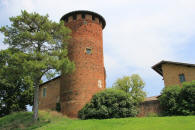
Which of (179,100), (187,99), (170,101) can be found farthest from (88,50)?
(187,99)

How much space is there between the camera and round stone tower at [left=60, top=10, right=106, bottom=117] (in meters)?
22.6

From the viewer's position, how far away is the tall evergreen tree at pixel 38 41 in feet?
62.7

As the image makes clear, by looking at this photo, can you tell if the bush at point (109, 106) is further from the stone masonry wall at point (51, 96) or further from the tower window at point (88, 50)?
the stone masonry wall at point (51, 96)

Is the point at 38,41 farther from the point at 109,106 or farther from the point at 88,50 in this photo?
the point at 109,106

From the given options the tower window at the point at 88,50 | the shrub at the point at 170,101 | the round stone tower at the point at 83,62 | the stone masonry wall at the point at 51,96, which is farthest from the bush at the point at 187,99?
the stone masonry wall at the point at 51,96

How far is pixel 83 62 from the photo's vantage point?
77.7 ft

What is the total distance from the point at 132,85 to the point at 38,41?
1616cm

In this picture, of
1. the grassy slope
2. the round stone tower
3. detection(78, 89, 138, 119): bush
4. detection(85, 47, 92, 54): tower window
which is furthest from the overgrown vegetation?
detection(85, 47, 92, 54): tower window

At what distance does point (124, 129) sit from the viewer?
45.1 ft

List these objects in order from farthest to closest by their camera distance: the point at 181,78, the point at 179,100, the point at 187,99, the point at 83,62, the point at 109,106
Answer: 1. the point at 83,62
2. the point at 181,78
3. the point at 109,106
4. the point at 179,100
5. the point at 187,99

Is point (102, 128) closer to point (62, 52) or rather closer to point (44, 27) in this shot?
point (62, 52)

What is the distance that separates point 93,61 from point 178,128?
1354cm

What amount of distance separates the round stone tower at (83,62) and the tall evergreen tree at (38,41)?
3.09 m

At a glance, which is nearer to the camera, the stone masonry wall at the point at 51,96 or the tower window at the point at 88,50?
the tower window at the point at 88,50
